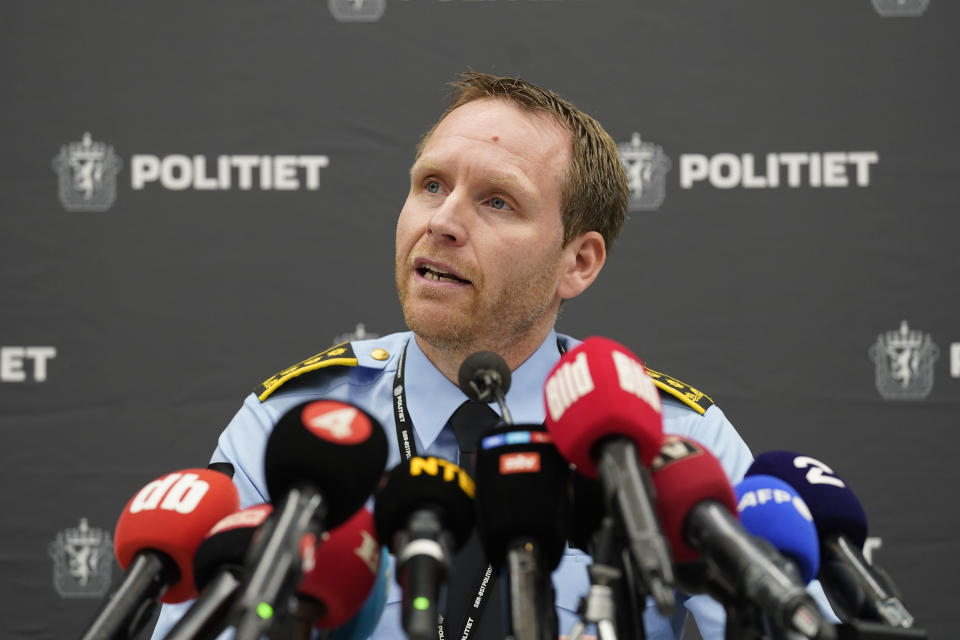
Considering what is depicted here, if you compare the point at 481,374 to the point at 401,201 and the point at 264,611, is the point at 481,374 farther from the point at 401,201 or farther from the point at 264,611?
the point at 401,201

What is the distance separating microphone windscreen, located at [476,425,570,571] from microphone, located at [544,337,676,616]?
0.02m

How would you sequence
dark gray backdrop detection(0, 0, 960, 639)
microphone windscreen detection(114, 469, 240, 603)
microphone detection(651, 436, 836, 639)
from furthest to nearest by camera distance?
dark gray backdrop detection(0, 0, 960, 639), microphone windscreen detection(114, 469, 240, 603), microphone detection(651, 436, 836, 639)

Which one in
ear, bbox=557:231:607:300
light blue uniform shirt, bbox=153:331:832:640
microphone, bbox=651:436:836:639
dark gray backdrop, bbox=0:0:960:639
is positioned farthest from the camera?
dark gray backdrop, bbox=0:0:960:639

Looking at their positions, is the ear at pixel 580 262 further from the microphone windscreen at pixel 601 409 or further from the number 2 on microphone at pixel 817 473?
the microphone windscreen at pixel 601 409

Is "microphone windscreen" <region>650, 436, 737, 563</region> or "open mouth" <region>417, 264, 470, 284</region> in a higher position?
"open mouth" <region>417, 264, 470, 284</region>

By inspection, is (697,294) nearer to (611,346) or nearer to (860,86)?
(860,86)

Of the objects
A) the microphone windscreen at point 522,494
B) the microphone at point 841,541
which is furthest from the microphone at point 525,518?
the microphone at point 841,541

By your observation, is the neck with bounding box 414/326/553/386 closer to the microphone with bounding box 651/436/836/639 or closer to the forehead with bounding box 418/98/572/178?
the forehead with bounding box 418/98/572/178

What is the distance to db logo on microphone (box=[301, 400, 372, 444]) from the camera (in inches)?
27.5

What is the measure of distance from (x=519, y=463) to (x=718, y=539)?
0.17 meters

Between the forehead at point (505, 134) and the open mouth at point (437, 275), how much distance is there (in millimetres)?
181

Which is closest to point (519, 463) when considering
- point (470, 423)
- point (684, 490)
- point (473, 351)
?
point (684, 490)

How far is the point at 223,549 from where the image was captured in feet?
2.39

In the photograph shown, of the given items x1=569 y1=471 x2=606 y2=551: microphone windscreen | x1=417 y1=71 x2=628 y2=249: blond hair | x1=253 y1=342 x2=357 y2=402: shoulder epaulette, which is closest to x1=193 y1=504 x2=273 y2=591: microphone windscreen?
x1=569 y1=471 x2=606 y2=551: microphone windscreen
